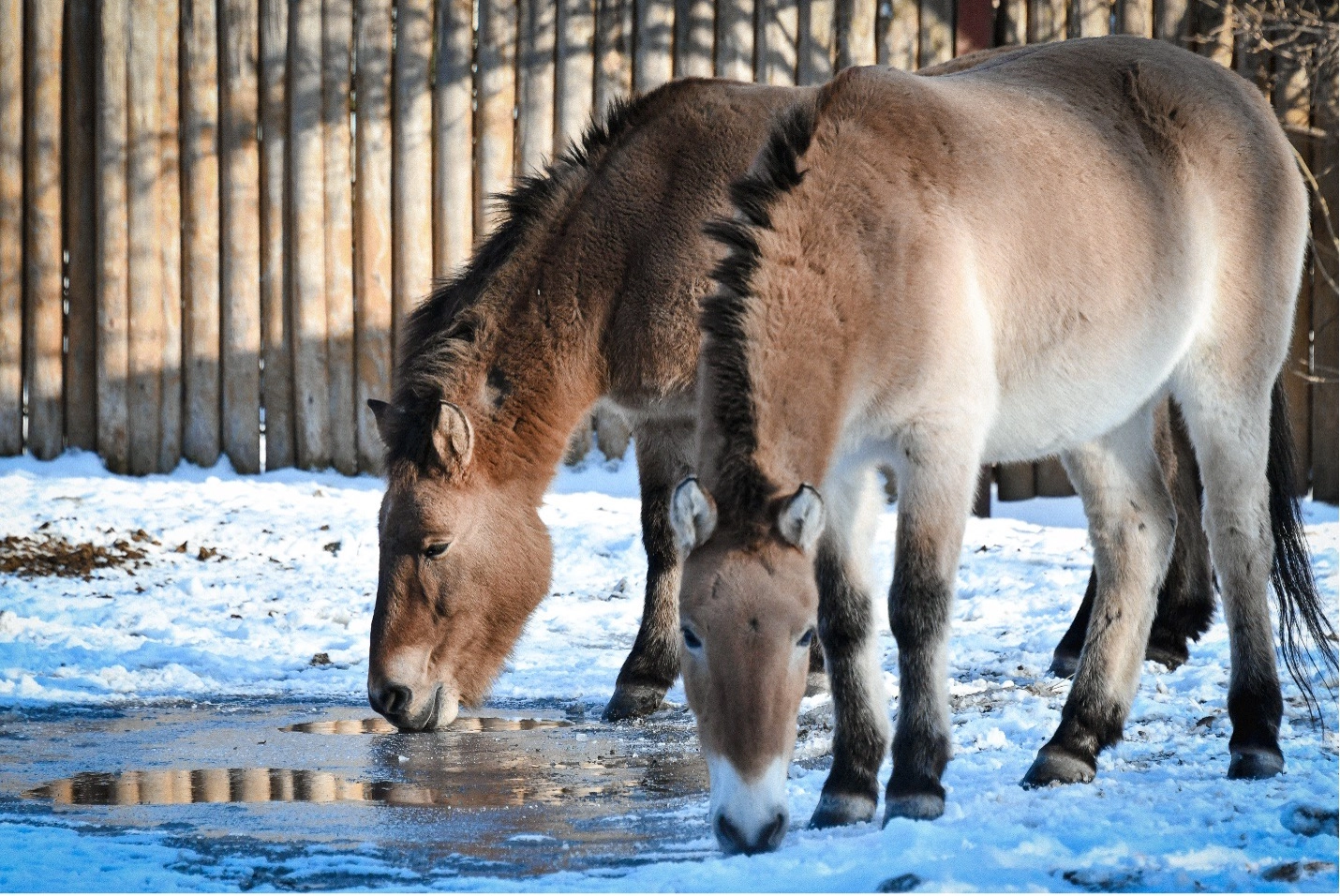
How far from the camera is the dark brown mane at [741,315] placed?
3605mm

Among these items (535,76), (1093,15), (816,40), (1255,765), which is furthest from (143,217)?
(1255,765)

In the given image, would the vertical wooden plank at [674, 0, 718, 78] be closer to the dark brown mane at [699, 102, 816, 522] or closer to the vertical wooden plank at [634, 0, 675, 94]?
the vertical wooden plank at [634, 0, 675, 94]

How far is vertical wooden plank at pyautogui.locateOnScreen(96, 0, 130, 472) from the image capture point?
9.47 meters

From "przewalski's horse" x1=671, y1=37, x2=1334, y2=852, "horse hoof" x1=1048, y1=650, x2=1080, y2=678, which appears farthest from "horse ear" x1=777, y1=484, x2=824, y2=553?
"horse hoof" x1=1048, y1=650, x2=1080, y2=678

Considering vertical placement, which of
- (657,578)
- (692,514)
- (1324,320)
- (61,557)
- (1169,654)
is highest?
(692,514)

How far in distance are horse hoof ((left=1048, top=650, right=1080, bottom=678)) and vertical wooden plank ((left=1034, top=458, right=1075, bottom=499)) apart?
134 inches

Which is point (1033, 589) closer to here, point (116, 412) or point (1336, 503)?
point (1336, 503)

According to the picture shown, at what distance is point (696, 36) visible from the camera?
9.44 meters

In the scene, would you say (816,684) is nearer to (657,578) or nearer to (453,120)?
(657,578)

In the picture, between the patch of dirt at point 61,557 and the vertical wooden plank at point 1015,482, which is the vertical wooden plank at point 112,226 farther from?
the vertical wooden plank at point 1015,482

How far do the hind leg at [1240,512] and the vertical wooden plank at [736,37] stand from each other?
5120 millimetres

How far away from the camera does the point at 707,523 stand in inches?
139

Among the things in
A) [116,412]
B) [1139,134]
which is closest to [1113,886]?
[1139,134]

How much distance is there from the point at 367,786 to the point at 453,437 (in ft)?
3.69
